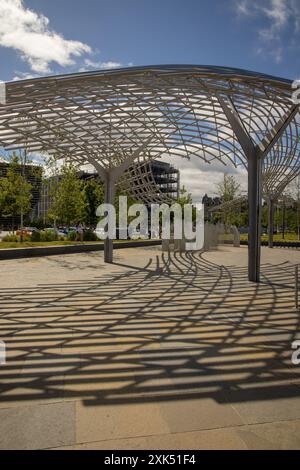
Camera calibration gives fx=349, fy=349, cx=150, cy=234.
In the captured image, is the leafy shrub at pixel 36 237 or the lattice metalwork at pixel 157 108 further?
the leafy shrub at pixel 36 237

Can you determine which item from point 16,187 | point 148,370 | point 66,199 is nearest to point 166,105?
point 66,199

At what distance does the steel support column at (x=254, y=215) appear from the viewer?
1502 cm

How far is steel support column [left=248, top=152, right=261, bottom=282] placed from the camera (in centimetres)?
1502

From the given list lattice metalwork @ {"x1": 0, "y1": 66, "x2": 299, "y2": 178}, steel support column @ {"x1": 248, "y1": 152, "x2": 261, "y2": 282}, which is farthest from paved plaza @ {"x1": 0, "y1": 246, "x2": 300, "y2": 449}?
lattice metalwork @ {"x1": 0, "y1": 66, "x2": 299, "y2": 178}

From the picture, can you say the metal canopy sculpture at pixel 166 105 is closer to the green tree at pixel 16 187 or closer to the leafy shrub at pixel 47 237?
the green tree at pixel 16 187

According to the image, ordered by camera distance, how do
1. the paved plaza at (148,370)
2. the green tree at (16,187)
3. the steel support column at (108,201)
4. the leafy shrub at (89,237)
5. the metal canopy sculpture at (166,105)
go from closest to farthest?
the paved plaza at (148,370) < the metal canopy sculpture at (166,105) < the steel support column at (108,201) < the green tree at (16,187) < the leafy shrub at (89,237)

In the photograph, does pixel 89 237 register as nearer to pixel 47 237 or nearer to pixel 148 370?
pixel 47 237

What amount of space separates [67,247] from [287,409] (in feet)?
76.7

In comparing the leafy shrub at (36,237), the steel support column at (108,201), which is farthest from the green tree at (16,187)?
the steel support column at (108,201)

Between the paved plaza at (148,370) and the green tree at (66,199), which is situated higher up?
the green tree at (66,199)

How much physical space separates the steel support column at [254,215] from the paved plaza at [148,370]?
2822mm

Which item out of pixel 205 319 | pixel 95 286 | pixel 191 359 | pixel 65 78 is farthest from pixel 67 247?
pixel 191 359

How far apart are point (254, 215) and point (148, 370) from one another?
1095 cm

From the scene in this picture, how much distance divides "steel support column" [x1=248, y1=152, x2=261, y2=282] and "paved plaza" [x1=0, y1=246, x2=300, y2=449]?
2.82 m
